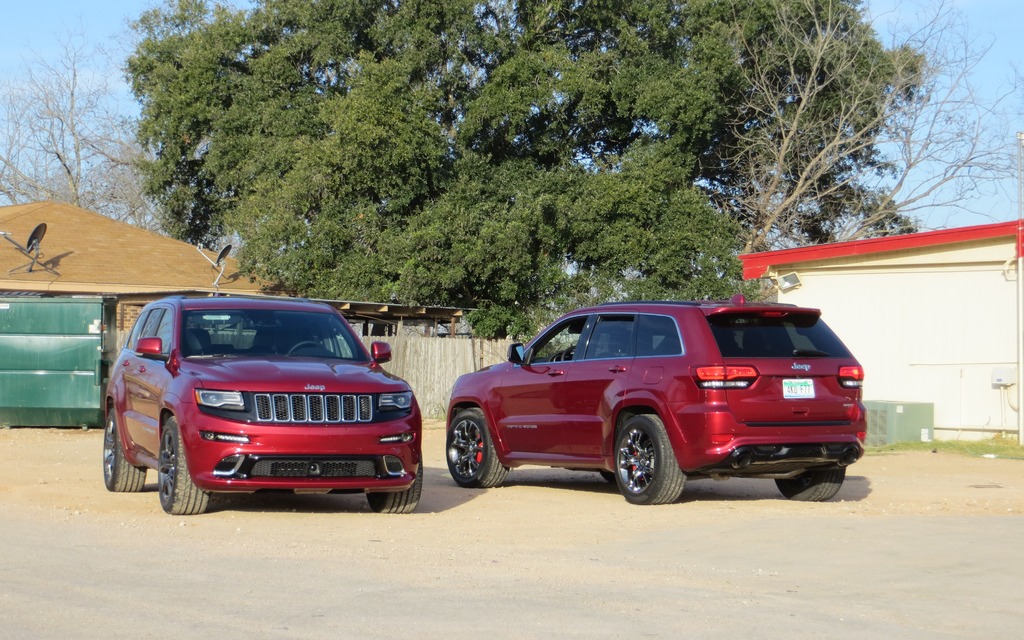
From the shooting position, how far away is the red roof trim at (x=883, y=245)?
18.9m

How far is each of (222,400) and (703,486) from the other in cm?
566

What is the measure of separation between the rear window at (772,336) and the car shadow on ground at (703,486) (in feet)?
4.58

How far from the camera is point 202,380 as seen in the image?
33.9 ft

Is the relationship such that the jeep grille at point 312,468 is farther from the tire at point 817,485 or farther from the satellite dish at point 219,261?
the satellite dish at point 219,261

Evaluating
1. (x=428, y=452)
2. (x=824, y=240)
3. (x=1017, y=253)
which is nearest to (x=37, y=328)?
(x=428, y=452)

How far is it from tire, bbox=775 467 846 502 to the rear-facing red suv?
11 millimetres

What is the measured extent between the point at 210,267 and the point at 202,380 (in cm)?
2560

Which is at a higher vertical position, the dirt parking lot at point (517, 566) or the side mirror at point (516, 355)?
the side mirror at point (516, 355)

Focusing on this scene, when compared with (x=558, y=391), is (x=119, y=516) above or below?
below

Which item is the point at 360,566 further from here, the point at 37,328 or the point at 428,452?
the point at 37,328

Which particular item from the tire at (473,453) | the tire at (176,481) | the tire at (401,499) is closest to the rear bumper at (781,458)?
the tire at (401,499)

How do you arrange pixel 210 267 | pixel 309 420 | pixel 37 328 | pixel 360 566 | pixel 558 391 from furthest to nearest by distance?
pixel 210 267, pixel 37 328, pixel 558 391, pixel 309 420, pixel 360 566

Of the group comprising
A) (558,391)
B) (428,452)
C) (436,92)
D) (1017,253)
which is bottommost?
(428,452)

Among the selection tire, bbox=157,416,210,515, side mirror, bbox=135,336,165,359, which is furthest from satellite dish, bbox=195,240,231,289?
tire, bbox=157,416,210,515
